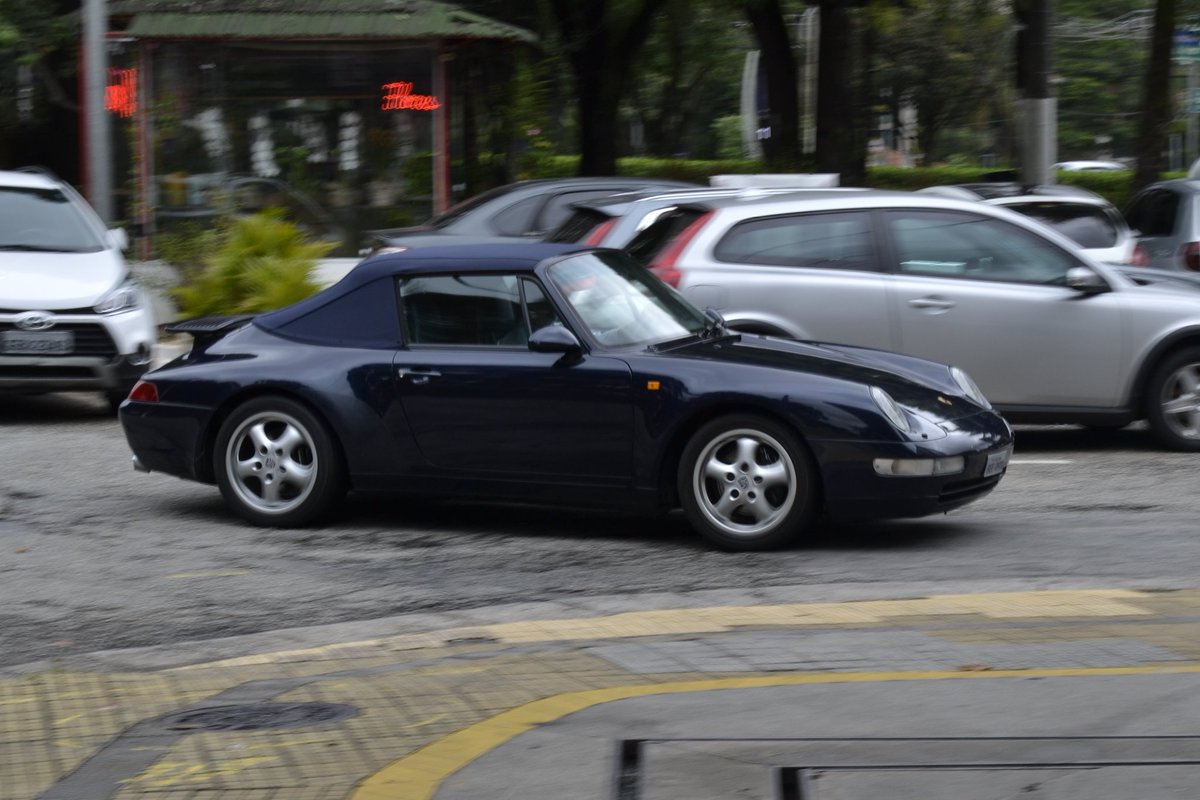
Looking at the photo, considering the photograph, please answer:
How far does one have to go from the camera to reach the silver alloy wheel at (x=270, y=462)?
8453 mm

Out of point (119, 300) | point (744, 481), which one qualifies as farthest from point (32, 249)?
point (744, 481)

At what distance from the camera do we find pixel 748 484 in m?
7.72

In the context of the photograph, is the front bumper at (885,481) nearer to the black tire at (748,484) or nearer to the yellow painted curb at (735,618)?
the black tire at (748,484)

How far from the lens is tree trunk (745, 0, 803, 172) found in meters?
26.8

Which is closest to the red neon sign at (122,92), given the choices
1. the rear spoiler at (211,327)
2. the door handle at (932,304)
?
the rear spoiler at (211,327)

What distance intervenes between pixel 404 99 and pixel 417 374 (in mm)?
13445

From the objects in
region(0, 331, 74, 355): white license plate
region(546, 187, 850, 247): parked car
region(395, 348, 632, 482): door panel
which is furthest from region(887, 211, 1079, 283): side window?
region(0, 331, 74, 355): white license plate

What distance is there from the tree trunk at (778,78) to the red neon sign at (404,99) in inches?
271

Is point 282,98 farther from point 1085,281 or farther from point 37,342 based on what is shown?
point 1085,281

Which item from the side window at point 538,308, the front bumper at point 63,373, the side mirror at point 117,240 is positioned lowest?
the front bumper at point 63,373

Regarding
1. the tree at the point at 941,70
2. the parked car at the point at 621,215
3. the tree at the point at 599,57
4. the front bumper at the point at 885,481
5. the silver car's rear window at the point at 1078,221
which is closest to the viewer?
the front bumper at the point at 885,481

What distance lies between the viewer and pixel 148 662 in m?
6.06

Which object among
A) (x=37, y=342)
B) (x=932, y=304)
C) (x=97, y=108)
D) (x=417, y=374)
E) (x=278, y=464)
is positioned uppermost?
(x=97, y=108)

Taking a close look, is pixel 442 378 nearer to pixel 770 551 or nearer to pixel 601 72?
pixel 770 551
